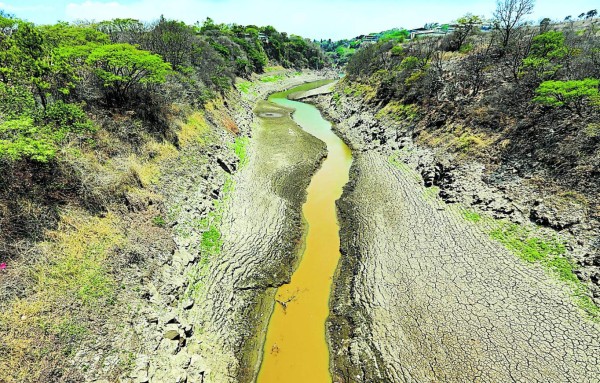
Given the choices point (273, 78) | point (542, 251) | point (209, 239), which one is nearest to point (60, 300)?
point (209, 239)

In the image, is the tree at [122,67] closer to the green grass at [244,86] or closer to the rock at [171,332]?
the rock at [171,332]

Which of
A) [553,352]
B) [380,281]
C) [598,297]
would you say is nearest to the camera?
[553,352]

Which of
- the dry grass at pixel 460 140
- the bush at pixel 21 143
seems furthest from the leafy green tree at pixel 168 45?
the dry grass at pixel 460 140

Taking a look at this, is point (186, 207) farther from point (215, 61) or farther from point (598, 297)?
point (215, 61)

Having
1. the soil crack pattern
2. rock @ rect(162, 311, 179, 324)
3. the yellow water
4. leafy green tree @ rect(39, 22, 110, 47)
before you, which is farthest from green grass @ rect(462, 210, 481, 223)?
leafy green tree @ rect(39, 22, 110, 47)

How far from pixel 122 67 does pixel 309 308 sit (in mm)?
22627

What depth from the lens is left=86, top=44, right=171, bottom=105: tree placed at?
21281 millimetres

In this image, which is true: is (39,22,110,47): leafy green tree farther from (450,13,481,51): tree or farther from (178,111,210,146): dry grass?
(450,13,481,51): tree

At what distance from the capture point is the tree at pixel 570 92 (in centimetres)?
2003

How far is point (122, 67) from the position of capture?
77.6ft

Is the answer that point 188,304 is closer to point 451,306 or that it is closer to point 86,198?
point 86,198

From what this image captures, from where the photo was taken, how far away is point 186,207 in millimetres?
20922

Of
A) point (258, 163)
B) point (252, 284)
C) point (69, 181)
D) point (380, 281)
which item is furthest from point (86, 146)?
point (380, 281)

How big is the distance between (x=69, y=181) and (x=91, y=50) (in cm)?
1152
